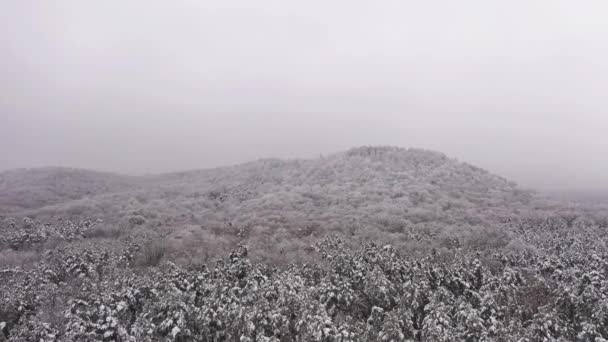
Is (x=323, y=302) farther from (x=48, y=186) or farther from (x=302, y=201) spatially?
(x=48, y=186)

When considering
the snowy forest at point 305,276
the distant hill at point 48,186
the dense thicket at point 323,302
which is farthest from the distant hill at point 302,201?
the dense thicket at point 323,302

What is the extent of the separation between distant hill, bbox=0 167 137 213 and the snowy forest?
18.7m

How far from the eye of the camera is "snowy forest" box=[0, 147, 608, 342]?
21.4 meters

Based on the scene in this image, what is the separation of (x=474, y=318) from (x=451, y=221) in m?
47.5

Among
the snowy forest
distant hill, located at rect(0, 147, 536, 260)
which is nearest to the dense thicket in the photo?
the snowy forest

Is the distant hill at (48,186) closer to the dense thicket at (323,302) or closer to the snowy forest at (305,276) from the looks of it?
the snowy forest at (305,276)

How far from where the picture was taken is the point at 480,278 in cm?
2973

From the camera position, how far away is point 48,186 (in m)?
122

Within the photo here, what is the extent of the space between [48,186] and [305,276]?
424ft

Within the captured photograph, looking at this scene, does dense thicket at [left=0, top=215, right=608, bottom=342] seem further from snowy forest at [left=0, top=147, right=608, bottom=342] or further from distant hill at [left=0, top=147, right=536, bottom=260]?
distant hill at [left=0, top=147, right=536, bottom=260]

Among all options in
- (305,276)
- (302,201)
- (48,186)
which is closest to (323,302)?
(305,276)

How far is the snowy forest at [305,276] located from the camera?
21406mm

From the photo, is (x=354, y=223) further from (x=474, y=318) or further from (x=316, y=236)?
(x=474, y=318)

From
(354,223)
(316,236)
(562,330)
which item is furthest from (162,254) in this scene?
(562,330)
